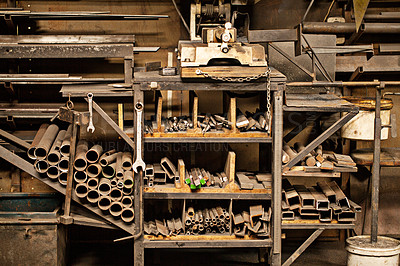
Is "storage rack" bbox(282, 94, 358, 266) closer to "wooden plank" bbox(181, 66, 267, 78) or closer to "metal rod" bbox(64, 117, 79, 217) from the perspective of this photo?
"wooden plank" bbox(181, 66, 267, 78)

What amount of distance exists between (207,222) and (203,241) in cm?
18

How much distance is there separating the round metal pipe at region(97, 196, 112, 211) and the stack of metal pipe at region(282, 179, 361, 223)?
1590 millimetres

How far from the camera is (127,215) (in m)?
4.47

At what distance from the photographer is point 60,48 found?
456 cm

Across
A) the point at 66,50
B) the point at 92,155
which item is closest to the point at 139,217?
the point at 92,155

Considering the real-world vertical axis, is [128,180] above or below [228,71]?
below

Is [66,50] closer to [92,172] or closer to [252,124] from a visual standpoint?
[92,172]

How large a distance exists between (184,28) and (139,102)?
1499 mm

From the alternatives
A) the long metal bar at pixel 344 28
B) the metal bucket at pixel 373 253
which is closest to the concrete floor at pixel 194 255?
the metal bucket at pixel 373 253

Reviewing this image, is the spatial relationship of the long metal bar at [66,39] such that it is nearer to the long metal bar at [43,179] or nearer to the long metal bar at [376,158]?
the long metal bar at [43,179]

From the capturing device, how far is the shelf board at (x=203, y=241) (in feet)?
14.2

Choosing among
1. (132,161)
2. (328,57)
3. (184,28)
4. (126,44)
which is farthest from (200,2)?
(132,161)

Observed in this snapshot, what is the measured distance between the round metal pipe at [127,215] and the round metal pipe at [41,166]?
0.79m

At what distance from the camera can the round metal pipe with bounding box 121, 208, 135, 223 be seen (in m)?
4.34
